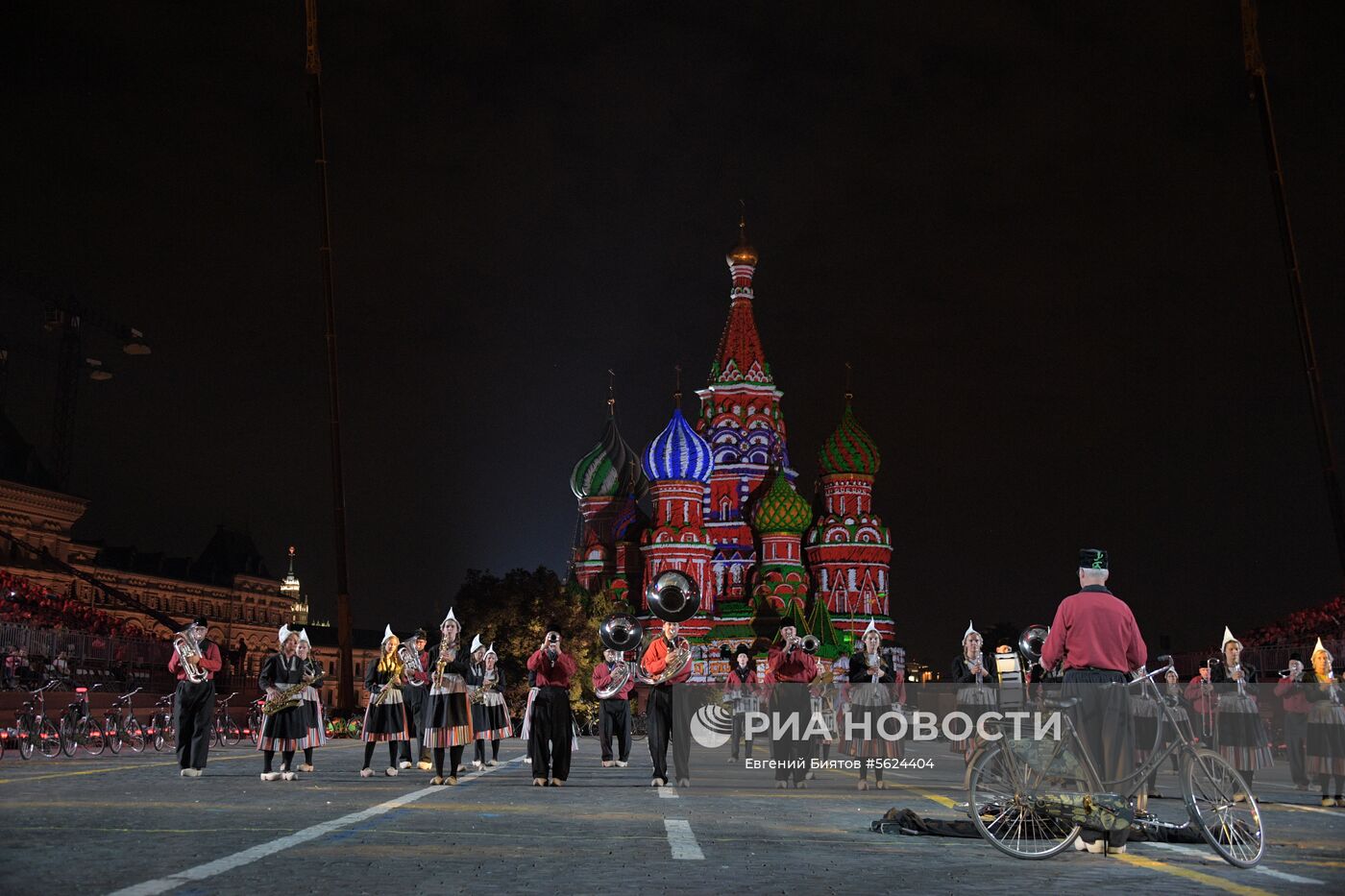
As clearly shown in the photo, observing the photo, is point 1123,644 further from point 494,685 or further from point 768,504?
point 768,504

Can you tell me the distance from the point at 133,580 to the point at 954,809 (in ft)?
332

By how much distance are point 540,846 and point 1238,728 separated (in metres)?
13.2

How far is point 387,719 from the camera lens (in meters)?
20.7

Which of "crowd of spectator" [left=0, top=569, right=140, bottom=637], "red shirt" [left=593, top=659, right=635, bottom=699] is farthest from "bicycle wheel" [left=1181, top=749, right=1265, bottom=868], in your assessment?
"crowd of spectator" [left=0, top=569, right=140, bottom=637]

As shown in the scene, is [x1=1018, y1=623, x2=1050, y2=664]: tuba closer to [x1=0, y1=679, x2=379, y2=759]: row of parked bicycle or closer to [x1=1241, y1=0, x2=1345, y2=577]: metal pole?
[x1=0, y1=679, x2=379, y2=759]: row of parked bicycle

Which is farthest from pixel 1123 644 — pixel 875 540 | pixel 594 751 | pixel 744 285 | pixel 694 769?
pixel 744 285

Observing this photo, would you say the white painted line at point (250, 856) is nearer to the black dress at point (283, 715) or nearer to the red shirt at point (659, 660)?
the black dress at point (283, 715)

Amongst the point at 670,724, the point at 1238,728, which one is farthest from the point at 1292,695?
the point at 670,724

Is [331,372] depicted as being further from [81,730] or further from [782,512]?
[782,512]

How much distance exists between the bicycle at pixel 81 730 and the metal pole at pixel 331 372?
12.2m

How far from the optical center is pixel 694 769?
25406mm

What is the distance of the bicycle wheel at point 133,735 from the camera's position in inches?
1098

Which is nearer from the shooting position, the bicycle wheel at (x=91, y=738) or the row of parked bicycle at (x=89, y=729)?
the row of parked bicycle at (x=89, y=729)

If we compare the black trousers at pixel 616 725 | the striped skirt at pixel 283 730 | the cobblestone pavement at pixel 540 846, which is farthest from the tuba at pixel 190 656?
the black trousers at pixel 616 725
